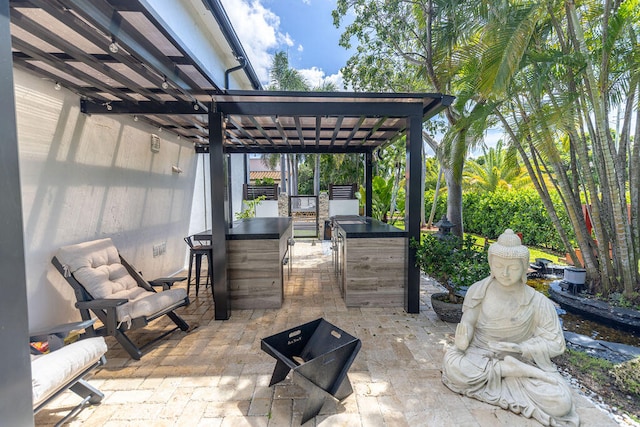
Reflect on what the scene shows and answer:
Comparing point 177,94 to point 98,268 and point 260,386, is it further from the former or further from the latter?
point 260,386

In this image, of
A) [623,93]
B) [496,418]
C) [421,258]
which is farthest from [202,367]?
[623,93]

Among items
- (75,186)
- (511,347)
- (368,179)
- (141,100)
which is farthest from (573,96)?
(75,186)

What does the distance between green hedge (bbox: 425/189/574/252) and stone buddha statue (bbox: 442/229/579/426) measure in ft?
23.0

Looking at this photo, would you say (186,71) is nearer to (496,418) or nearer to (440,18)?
(496,418)

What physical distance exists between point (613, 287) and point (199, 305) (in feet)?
20.2

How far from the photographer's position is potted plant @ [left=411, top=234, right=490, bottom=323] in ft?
11.8

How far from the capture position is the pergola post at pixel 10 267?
4.17ft

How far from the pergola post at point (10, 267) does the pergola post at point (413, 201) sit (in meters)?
3.83

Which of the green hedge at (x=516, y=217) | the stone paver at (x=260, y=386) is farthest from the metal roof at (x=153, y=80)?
the green hedge at (x=516, y=217)

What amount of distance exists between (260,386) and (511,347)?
201 cm

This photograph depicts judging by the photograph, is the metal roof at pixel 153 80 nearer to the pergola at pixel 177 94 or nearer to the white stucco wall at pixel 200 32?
the pergola at pixel 177 94

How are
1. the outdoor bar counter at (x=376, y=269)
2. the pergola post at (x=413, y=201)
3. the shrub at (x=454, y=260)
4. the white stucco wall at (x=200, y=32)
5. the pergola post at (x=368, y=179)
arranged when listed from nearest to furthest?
the shrub at (x=454, y=260)
the pergola post at (x=413, y=201)
the outdoor bar counter at (x=376, y=269)
the white stucco wall at (x=200, y=32)
the pergola post at (x=368, y=179)

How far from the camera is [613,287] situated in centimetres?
438

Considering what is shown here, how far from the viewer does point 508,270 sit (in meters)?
2.23
